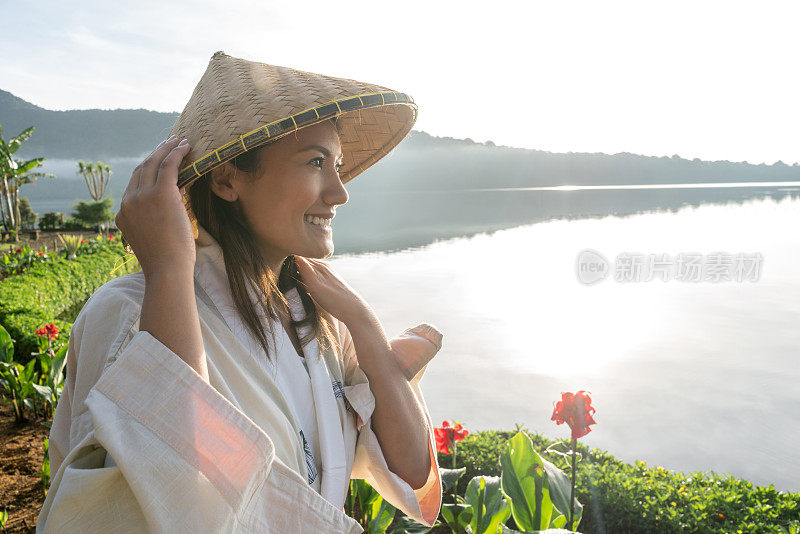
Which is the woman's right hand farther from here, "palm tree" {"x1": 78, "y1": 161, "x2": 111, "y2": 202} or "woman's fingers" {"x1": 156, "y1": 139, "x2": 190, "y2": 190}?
"palm tree" {"x1": 78, "y1": 161, "x2": 111, "y2": 202}

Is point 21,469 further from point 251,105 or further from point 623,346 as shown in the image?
point 623,346

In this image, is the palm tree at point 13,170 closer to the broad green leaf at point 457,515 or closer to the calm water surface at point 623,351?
the calm water surface at point 623,351

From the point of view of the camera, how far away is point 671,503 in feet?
11.1

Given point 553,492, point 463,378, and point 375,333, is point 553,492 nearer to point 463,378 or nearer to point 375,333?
point 375,333

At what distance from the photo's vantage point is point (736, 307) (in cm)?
982

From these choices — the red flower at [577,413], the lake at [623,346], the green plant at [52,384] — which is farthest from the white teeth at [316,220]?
the lake at [623,346]

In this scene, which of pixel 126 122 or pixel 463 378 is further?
pixel 126 122

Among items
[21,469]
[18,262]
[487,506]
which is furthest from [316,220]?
[18,262]

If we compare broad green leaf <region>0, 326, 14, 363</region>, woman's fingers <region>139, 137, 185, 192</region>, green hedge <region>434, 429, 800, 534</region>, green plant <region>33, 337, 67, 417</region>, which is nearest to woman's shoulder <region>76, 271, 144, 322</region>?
woman's fingers <region>139, 137, 185, 192</region>

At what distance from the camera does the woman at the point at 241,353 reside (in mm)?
830

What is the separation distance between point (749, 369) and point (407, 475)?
697cm

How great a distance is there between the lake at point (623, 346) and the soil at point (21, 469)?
3.39 meters

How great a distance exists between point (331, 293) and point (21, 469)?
3551mm

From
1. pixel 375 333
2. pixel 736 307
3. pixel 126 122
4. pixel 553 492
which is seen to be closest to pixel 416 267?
pixel 736 307
